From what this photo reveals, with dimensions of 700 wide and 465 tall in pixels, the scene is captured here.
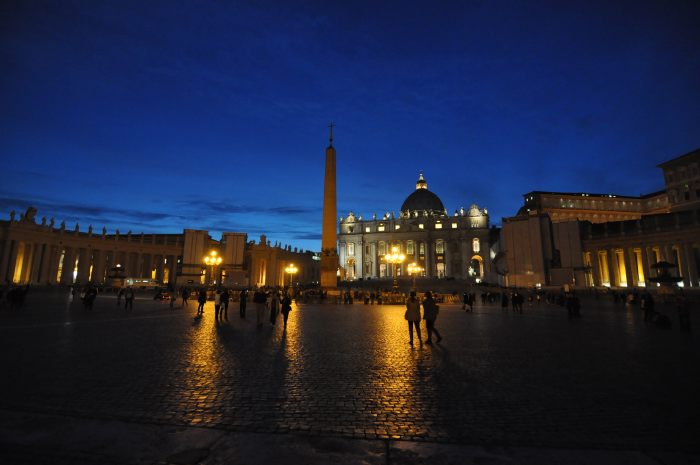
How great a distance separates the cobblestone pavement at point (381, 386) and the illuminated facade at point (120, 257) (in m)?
38.3

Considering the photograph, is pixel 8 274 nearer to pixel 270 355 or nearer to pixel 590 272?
pixel 270 355

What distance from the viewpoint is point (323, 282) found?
35812 millimetres

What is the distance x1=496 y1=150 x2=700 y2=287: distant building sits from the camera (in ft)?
134

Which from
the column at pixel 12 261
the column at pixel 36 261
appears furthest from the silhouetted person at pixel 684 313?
the column at pixel 36 261

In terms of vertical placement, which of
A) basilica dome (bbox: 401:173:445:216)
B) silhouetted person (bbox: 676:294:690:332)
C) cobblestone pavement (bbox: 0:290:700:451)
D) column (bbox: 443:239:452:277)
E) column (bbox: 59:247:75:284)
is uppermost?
basilica dome (bbox: 401:173:445:216)

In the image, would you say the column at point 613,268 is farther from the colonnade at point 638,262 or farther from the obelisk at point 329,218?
Answer: the obelisk at point 329,218

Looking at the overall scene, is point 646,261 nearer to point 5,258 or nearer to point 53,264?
point 5,258

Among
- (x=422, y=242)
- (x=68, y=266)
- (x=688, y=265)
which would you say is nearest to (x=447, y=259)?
(x=422, y=242)

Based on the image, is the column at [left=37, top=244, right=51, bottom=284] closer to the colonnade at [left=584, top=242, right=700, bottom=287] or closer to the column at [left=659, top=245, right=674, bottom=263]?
the colonnade at [left=584, top=242, right=700, bottom=287]

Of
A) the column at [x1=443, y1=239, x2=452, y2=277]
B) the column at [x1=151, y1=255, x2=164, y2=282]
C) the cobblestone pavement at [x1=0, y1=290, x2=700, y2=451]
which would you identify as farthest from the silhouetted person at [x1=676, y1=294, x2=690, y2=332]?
the column at [x1=443, y1=239, x2=452, y2=277]

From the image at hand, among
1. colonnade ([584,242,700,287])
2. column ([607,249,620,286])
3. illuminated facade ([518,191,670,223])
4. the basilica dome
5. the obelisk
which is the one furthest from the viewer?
the basilica dome

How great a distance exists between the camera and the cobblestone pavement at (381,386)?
417 cm

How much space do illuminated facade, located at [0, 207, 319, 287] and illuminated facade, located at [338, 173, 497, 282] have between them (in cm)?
2278

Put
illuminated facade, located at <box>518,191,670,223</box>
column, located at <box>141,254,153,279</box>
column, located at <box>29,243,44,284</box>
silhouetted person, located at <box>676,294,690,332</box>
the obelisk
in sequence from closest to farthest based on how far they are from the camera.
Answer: silhouetted person, located at <box>676,294,690,332</box> < the obelisk < column, located at <box>29,243,44,284</box> < column, located at <box>141,254,153,279</box> < illuminated facade, located at <box>518,191,670,223</box>
